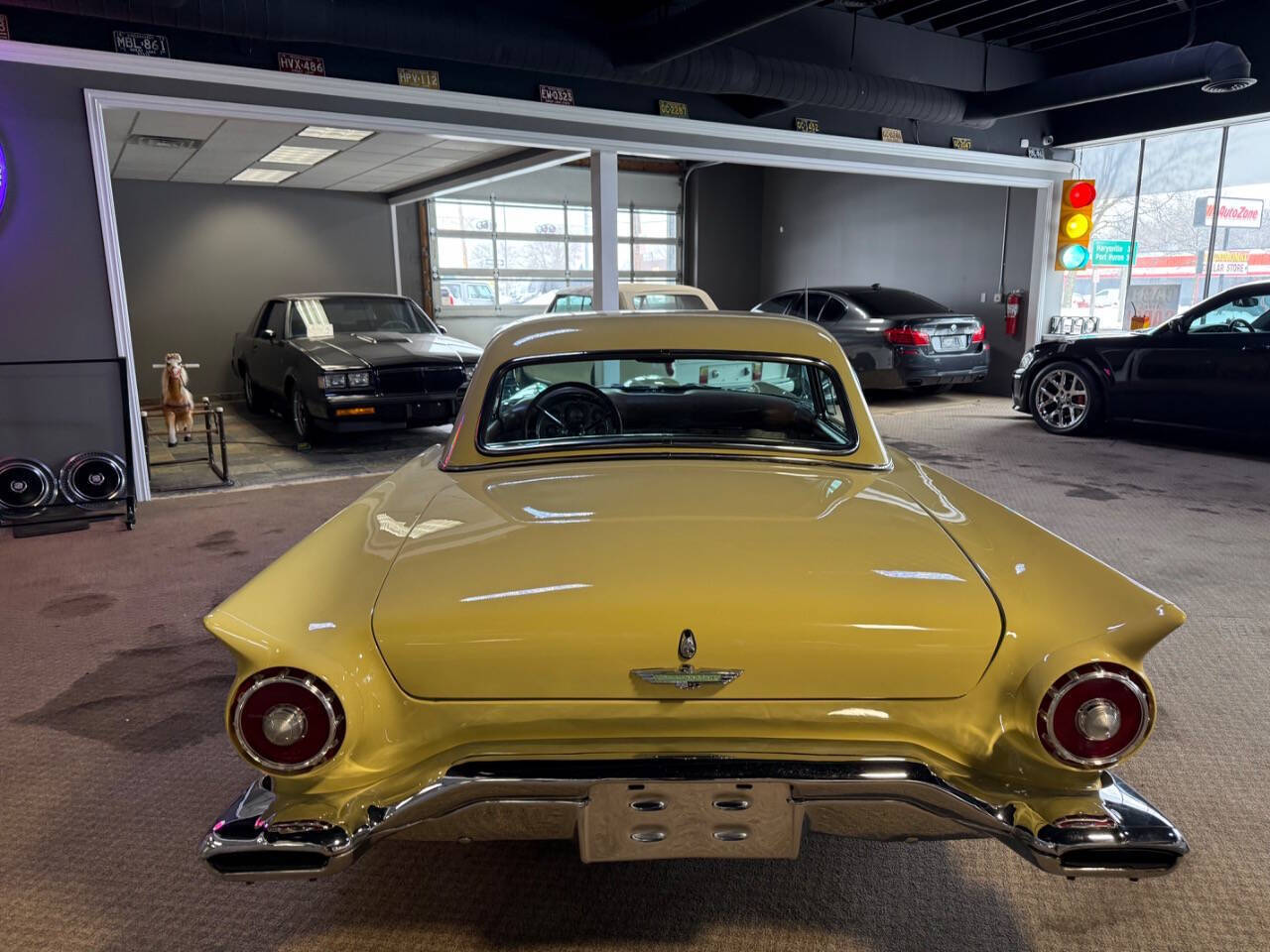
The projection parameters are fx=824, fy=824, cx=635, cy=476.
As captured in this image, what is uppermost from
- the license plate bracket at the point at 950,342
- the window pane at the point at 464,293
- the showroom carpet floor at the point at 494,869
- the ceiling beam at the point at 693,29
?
the ceiling beam at the point at 693,29

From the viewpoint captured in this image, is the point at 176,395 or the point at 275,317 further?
the point at 275,317

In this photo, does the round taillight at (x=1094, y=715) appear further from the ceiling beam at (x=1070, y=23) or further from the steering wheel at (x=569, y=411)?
the ceiling beam at (x=1070, y=23)

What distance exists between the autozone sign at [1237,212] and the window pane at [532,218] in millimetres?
11620

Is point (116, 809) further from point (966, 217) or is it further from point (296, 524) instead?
point (966, 217)

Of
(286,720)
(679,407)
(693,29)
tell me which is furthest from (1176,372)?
(286,720)

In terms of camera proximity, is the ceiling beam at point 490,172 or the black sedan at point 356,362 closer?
the black sedan at point 356,362

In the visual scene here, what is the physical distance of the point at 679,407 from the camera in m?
3.17

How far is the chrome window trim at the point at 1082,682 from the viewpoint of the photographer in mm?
1520

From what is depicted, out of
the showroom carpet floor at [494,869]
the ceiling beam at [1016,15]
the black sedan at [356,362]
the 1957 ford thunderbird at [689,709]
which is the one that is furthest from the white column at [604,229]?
the 1957 ford thunderbird at [689,709]

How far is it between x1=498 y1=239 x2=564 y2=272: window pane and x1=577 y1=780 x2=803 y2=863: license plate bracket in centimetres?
1671

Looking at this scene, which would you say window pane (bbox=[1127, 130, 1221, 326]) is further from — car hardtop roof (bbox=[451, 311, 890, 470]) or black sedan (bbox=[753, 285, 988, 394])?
car hardtop roof (bbox=[451, 311, 890, 470])

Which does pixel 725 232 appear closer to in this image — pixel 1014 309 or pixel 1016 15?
pixel 1014 309

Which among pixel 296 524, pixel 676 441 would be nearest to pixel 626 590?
pixel 676 441

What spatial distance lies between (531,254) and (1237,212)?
12.3m
